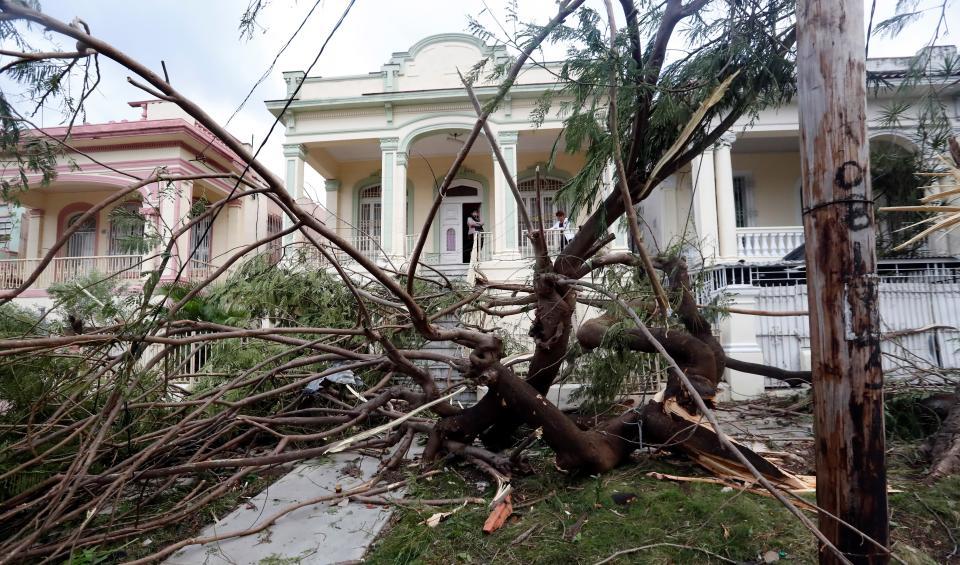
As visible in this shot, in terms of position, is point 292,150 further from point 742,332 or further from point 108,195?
point 742,332

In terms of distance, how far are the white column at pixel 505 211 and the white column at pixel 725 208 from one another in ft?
13.6

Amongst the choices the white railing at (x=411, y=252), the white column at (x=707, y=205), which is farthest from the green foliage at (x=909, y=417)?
the white railing at (x=411, y=252)

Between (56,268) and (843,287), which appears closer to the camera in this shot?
(843,287)

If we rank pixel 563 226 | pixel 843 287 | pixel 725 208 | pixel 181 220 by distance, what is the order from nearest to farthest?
pixel 843 287 < pixel 181 220 < pixel 563 226 < pixel 725 208

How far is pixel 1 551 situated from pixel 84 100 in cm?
237

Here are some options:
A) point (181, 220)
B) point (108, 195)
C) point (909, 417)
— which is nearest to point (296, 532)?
point (181, 220)

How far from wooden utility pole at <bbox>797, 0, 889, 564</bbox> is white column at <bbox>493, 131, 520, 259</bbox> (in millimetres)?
9368

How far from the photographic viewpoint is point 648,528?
2750 mm

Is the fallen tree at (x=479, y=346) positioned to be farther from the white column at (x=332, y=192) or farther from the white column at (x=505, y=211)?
the white column at (x=332, y=192)

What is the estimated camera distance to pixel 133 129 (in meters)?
11.7

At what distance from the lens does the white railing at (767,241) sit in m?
10.8

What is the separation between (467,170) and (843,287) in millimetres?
12041

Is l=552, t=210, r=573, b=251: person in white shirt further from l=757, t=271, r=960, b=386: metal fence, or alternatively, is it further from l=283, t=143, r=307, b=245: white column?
l=283, t=143, r=307, b=245: white column

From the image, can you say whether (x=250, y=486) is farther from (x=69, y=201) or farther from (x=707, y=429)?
(x=69, y=201)
